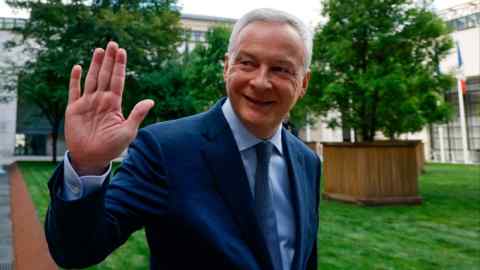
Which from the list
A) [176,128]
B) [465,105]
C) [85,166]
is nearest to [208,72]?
[176,128]

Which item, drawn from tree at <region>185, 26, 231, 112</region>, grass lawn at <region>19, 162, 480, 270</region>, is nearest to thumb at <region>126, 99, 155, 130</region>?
grass lawn at <region>19, 162, 480, 270</region>

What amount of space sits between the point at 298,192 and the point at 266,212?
0.93 feet

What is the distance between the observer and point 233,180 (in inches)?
59.7

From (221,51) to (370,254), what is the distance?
2390 cm

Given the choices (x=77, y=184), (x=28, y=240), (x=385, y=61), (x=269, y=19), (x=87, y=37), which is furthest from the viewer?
(x=87, y=37)

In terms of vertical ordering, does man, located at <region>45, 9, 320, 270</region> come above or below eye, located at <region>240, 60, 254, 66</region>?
below

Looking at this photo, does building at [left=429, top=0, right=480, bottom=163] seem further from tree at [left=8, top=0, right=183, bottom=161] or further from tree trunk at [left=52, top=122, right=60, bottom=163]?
tree trunk at [left=52, top=122, right=60, bottom=163]

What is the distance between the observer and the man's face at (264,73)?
157cm

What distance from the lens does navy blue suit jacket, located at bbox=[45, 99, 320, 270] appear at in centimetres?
115

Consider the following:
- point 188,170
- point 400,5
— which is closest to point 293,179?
point 188,170

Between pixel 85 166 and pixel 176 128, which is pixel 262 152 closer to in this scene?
pixel 176 128

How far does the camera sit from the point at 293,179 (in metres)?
1.84

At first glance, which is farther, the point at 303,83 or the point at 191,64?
the point at 191,64

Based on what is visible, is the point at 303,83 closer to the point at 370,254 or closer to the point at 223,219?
the point at 223,219
